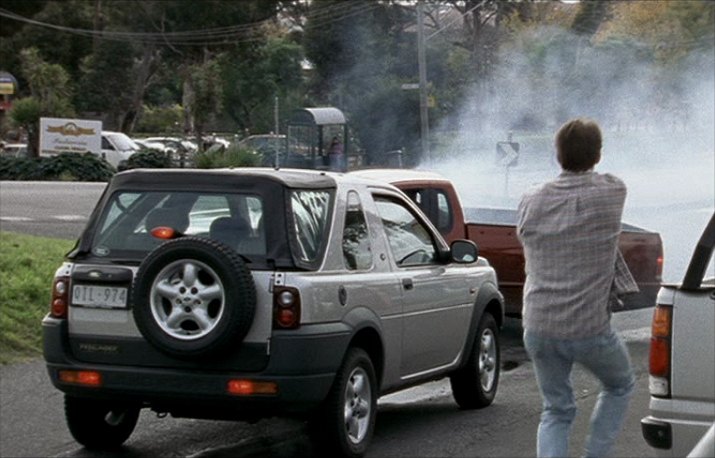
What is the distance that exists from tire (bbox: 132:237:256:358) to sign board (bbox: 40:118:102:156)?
3429cm

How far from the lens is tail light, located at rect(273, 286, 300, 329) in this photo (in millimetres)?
7254

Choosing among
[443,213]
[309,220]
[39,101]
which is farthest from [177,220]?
[39,101]

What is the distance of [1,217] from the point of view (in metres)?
22.0

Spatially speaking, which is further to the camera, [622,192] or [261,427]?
[261,427]

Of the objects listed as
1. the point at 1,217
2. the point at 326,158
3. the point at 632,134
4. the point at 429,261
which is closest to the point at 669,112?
the point at 632,134

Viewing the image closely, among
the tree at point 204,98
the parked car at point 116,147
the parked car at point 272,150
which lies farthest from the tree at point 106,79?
the parked car at point 272,150

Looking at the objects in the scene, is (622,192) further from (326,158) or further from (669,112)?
(326,158)

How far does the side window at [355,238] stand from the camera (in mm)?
8016

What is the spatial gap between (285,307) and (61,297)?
1380 millimetres

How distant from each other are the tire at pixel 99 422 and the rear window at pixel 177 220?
930 millimetres

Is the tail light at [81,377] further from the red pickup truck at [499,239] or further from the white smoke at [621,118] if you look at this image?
the white smoke at [621,118]

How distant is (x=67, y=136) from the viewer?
135 ft

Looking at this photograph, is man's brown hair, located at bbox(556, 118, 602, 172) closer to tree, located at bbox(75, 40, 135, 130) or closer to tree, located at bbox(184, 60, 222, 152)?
tree, located at bbox(184, 60, 222, 152)

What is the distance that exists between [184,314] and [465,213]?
8136 millimetres
